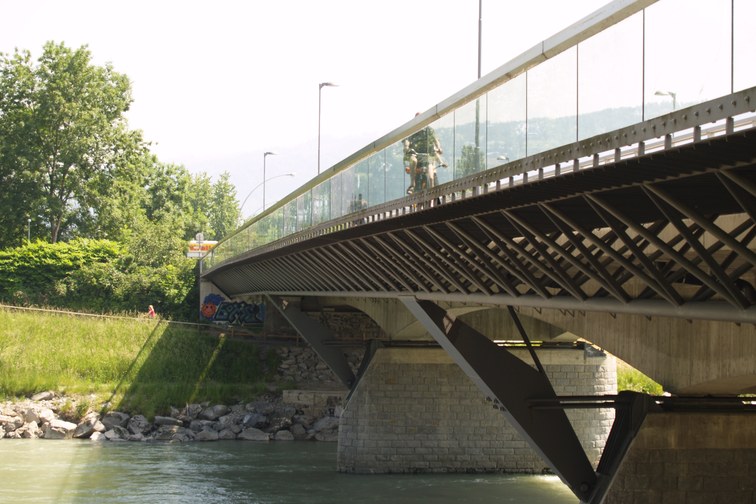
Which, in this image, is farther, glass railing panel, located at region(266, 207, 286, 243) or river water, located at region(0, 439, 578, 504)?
glass railing panel, located at region(266, 207, 286, 243)

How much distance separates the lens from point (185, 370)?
48.5 metres

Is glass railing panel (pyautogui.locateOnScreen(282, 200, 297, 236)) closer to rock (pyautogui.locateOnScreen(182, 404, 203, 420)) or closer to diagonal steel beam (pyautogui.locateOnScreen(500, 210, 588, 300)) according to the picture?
rock (pyautogui.locateOnScreen(182, 404, 203, 420))

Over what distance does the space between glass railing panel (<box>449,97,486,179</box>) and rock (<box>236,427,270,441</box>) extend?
76.1ft

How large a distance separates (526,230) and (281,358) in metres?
36.1

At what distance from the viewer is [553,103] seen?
49.4ft

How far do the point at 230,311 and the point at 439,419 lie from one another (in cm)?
2905

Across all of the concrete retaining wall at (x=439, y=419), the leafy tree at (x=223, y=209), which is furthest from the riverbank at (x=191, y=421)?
the leafy tree at (x=223, y=209)

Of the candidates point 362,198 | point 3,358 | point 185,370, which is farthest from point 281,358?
point 362,198

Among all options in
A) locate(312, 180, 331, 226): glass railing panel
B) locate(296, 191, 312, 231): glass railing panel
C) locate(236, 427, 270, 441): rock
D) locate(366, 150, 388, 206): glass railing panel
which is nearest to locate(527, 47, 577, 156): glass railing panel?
locate(366, 150, 388, 206): glass railing panel

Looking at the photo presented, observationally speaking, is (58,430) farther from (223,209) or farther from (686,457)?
(223,209)

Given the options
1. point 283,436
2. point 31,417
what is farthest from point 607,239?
point 31,417

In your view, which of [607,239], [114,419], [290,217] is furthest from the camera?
[114,419]

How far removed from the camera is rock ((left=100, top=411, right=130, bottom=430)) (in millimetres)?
41531

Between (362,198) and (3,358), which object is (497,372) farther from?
(3,358)
